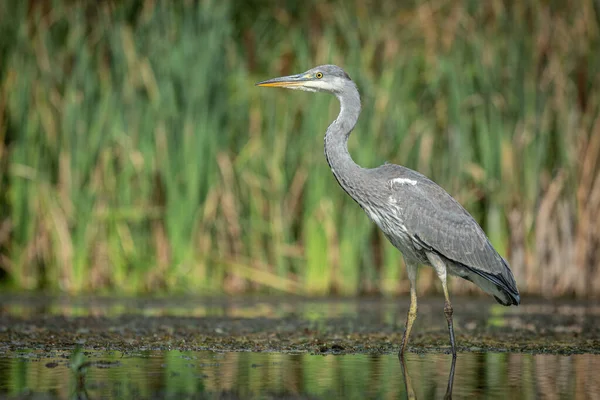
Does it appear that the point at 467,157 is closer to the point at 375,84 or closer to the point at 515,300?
the point at 375,84

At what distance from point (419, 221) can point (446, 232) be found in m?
0.21

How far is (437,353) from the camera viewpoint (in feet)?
22.0

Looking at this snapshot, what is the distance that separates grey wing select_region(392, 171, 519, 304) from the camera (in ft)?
23.3

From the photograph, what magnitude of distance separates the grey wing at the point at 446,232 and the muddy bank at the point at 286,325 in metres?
0.47

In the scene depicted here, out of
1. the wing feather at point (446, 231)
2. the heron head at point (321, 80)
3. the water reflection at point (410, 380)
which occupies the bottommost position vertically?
the water reflection at point (410, 380)

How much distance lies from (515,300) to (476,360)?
1.07 metres

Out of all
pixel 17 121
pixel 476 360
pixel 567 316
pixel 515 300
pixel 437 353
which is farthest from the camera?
pixel 17 121

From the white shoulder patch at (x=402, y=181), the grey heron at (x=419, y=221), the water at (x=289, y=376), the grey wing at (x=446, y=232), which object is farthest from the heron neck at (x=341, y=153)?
the water at (x=289, y=376)

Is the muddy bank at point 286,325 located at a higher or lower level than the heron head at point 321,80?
lower

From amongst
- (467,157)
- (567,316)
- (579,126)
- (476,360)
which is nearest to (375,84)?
(467,157)

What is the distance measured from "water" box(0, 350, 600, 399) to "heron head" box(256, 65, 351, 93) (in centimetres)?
208

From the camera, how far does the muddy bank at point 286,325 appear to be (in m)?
6.78

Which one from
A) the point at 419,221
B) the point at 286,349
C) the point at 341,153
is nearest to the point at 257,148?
the point at 341,153

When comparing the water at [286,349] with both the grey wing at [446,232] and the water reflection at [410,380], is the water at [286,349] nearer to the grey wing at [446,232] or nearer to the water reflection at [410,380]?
the water reflection at [410,380]
